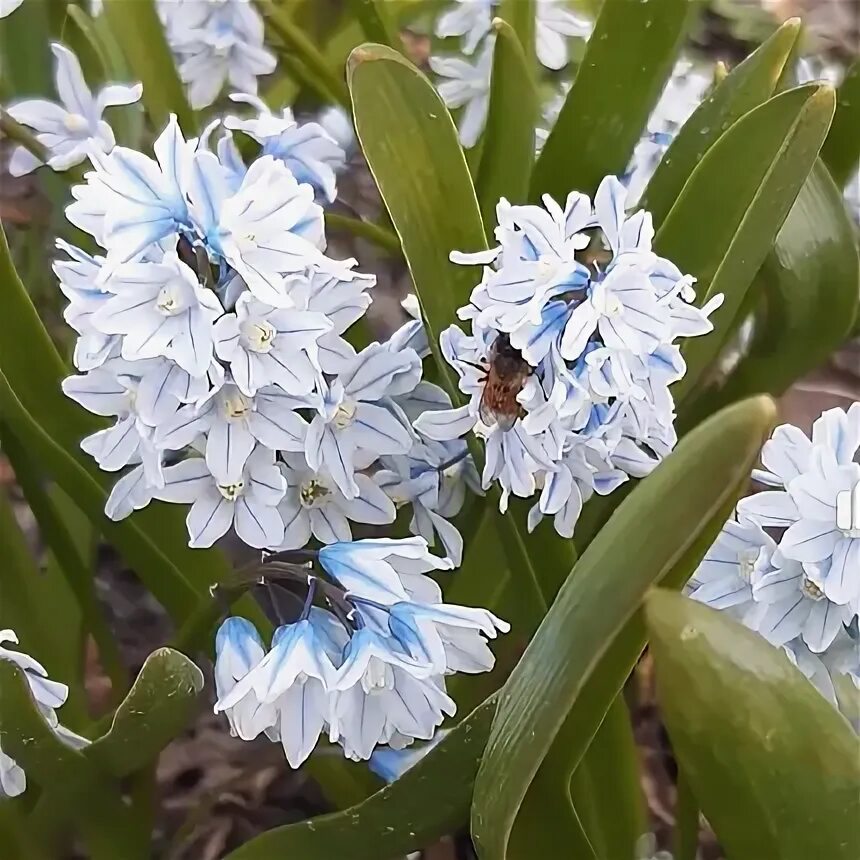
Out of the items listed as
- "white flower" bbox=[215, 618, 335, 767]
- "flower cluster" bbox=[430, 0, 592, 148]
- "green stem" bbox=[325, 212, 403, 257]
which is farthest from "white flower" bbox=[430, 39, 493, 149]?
"white flower" bbox=[215, 618, 335, 767]

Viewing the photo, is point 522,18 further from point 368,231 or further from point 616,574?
point 616,574

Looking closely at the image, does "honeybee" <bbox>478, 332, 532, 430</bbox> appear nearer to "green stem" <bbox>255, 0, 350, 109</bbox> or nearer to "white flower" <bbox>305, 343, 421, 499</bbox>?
"white flower" <bbox>305, 343, 421, 499</bbox>

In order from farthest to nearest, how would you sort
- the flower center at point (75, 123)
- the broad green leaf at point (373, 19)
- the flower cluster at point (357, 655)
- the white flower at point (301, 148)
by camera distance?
the broad green leaf at point (373, 19)
the flower center at point (75, 123)
the white flower at point (301, 148)
the flower cluster at point (357, 655)

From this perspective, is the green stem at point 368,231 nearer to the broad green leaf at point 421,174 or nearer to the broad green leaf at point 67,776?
the broad green leaf at point 421,174

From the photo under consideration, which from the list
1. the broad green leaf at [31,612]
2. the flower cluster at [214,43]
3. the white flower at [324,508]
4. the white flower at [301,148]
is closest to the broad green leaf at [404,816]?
the white flower at [324,508]

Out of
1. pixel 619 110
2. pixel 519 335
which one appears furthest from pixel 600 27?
pixel 519 335

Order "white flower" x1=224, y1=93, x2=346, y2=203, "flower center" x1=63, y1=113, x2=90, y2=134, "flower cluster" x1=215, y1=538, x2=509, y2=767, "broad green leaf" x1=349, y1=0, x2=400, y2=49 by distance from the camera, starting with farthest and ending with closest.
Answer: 1. "broad green leaf" x1=349, y1=0, x2=400, y2=49
2. "flower center" x1=63, y1=113, x2=90, y2=134
3. "white flower" x1=224, y1=93, x2=346, y2=203
4. "flower cluster" x1=215, y1=538, x2=509, y2=767
